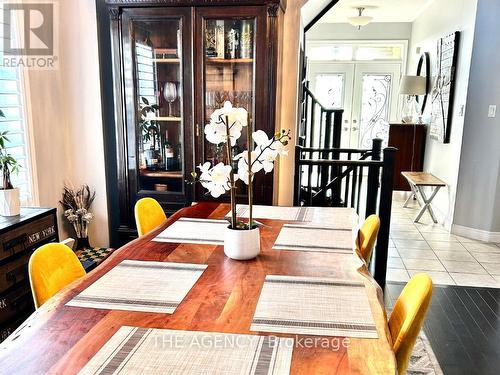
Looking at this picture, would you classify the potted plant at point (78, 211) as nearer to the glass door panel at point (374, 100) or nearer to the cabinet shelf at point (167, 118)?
the cabinet shelf at point (167, 118)

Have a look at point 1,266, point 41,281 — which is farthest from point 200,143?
point 41,281

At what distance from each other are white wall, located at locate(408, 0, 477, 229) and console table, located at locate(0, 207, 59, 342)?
4.10 m

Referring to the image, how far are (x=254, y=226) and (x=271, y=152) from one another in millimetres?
300

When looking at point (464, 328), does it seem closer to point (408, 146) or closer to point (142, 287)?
point (142, 287)

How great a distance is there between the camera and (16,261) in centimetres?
230

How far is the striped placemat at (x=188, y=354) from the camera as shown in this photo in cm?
96

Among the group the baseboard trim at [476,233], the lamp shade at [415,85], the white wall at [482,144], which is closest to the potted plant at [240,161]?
the white wall at [482,144]

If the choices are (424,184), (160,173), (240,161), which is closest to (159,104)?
(160,173)

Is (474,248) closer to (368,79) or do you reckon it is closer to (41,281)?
(41,281)

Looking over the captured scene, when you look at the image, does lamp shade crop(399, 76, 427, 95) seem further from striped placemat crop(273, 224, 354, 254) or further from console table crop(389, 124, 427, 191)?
striped placemat crop(273, 224, 354, 254)

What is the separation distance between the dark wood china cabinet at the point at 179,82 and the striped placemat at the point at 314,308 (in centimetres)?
193

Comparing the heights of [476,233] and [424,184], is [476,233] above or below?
below

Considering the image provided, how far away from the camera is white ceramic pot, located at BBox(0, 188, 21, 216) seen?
2359 mm

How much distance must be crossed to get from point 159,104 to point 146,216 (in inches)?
55.5
